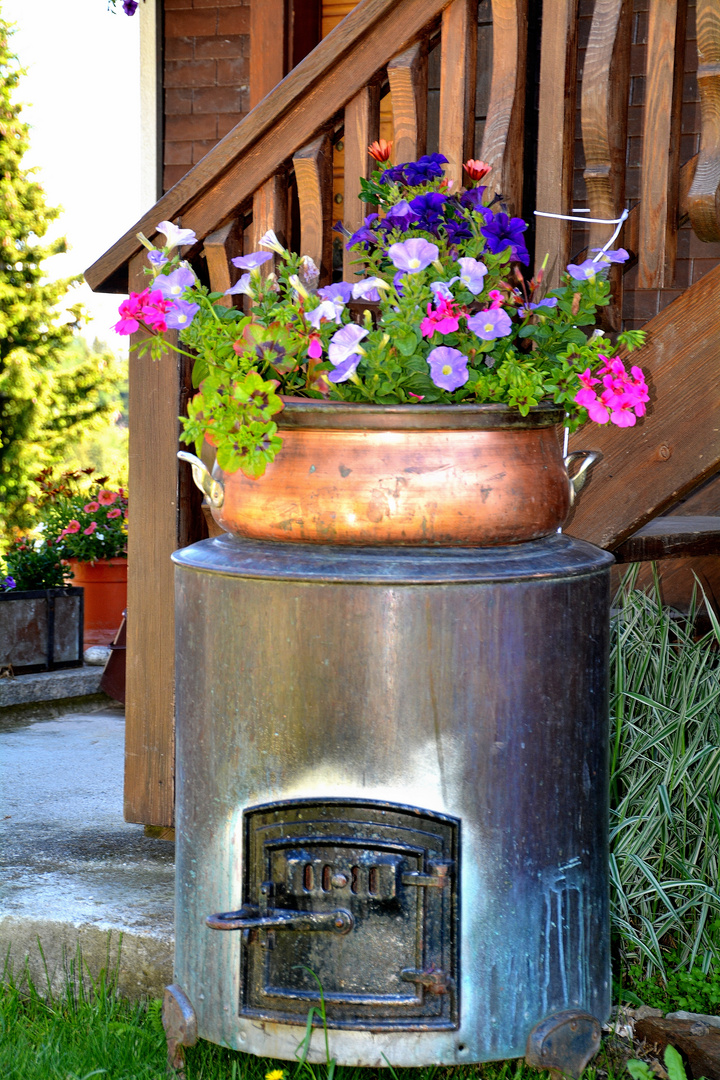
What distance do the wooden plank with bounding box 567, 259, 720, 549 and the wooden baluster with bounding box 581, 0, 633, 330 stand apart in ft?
0.41

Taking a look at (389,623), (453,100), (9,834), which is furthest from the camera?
(9,834)

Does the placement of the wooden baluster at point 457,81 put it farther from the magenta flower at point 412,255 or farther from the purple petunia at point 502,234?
the magenta flower at point 412,255

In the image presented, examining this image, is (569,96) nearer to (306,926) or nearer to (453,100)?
(453,100)

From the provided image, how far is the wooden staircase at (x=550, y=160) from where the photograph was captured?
2.02m

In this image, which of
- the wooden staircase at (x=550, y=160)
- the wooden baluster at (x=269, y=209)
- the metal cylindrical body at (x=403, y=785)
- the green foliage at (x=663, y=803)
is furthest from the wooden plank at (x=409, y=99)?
the green foliage at (x=663, y=803)

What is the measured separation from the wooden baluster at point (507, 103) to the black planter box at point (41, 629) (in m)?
3.13

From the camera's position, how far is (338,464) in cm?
162

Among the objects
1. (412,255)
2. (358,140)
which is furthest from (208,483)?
(358,140)

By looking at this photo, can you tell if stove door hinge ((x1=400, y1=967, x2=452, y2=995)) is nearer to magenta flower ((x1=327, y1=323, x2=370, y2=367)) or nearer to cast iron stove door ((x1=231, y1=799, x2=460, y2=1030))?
cast iron stove door ((x1=231, y1=799, x2=460, y2=1030))

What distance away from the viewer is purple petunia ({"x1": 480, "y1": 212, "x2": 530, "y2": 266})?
174 cm

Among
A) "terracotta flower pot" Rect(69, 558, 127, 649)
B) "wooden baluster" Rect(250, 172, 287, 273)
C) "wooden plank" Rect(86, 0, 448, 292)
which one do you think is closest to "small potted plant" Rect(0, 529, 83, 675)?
"terracotta flower pot" Rect(69, 558, 127, 649)

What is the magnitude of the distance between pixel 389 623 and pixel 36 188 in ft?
43.2

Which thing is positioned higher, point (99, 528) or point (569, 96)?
point (569, 96)

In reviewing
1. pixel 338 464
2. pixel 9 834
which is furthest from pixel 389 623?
pixel 9 834
